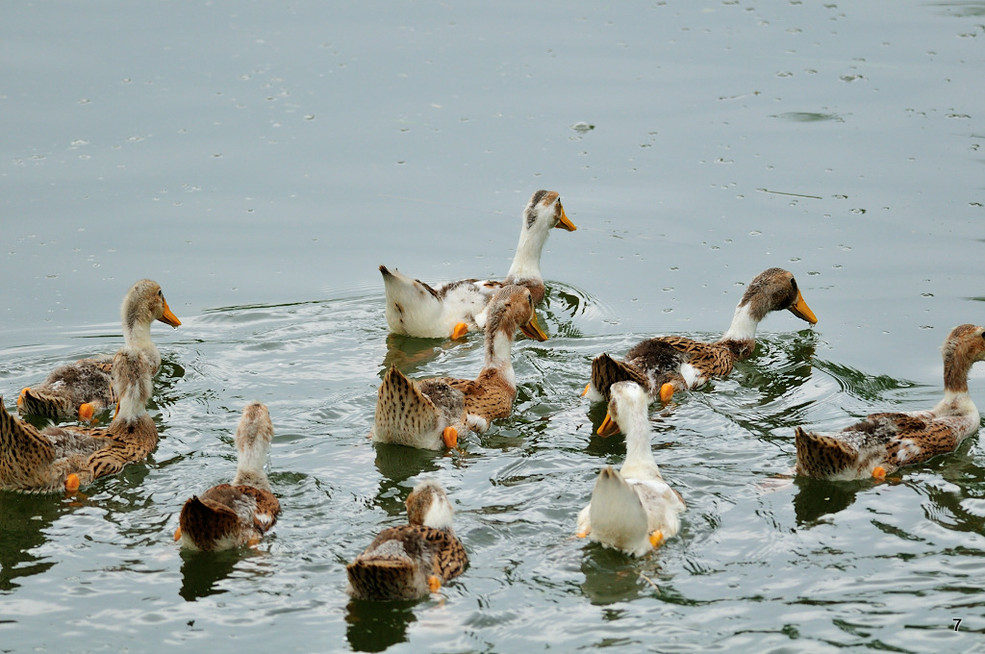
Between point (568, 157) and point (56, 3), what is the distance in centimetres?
797

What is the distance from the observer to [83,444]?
955 cm

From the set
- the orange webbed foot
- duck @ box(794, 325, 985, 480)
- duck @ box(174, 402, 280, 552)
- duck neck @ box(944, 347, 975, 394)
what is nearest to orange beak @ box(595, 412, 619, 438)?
duck @ box(794, 325, 985, 480)

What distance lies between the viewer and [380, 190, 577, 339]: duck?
1203 cm

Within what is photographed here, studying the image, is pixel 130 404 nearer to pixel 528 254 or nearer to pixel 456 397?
pixel 456 397

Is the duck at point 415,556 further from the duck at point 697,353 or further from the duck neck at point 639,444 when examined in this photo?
the duck at point 697,353

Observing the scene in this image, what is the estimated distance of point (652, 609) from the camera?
7.54 meters

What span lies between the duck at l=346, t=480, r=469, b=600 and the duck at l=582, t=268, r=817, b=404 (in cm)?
269

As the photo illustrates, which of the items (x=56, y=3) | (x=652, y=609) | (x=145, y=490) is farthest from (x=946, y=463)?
(x=56, y=3)

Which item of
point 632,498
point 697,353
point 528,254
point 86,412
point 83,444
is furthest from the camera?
point 528,254

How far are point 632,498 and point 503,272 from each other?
6204mm

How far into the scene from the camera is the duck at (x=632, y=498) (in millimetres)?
7965

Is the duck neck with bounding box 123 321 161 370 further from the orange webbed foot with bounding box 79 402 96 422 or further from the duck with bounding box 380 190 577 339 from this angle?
the duck with bounding box 380 190 577 339

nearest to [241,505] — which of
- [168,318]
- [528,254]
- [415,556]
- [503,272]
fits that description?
[415,556]

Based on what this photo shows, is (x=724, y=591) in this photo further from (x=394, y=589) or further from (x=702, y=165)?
(x=702, y=165)
